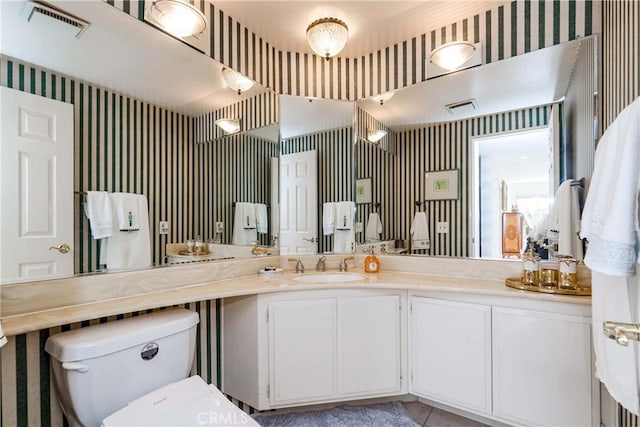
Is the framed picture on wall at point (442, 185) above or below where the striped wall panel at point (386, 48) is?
below

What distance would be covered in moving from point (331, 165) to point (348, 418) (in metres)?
1.75

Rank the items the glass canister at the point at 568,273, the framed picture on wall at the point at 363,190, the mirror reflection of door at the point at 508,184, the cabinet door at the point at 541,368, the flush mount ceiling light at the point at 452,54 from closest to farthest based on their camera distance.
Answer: the cabinet door at the point at 541,368, the glass canister at the point at 568,273, the mirror reflection of door at the point at 508,184, the flush mount ceiling light at the point at 452,54, the framed picture on wall at the point at 363,190

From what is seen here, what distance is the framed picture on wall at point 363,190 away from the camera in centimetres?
254

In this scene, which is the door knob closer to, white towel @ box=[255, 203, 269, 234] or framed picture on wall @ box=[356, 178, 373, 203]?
white towel @ box=[255, 203, 269, 234]

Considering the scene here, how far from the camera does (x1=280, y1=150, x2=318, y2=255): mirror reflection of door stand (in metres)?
2.45

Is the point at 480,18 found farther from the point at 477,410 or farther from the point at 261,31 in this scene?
the point at 477,410

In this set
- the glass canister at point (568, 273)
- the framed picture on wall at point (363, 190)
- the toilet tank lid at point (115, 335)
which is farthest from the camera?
the framed picture on wall at point (363, 190)

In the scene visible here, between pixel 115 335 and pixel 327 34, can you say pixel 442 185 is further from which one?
pixel 115 335

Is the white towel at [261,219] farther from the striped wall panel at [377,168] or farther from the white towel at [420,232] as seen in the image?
the white towel at [420,232]

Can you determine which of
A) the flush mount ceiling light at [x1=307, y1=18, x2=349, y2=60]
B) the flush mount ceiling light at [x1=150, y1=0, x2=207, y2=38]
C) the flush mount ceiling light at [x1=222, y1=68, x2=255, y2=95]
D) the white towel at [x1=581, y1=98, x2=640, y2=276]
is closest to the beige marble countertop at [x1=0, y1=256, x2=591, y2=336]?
the white towel at [x1=581, y1=98, x2=640, y2=276]

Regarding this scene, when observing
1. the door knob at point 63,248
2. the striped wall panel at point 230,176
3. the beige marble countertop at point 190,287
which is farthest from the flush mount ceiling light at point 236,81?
the door knob at point 63,248

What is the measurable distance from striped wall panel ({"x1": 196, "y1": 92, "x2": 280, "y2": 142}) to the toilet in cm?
115

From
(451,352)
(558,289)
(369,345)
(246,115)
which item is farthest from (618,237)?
(246,115)

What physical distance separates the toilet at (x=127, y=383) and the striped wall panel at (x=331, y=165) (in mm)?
1389
